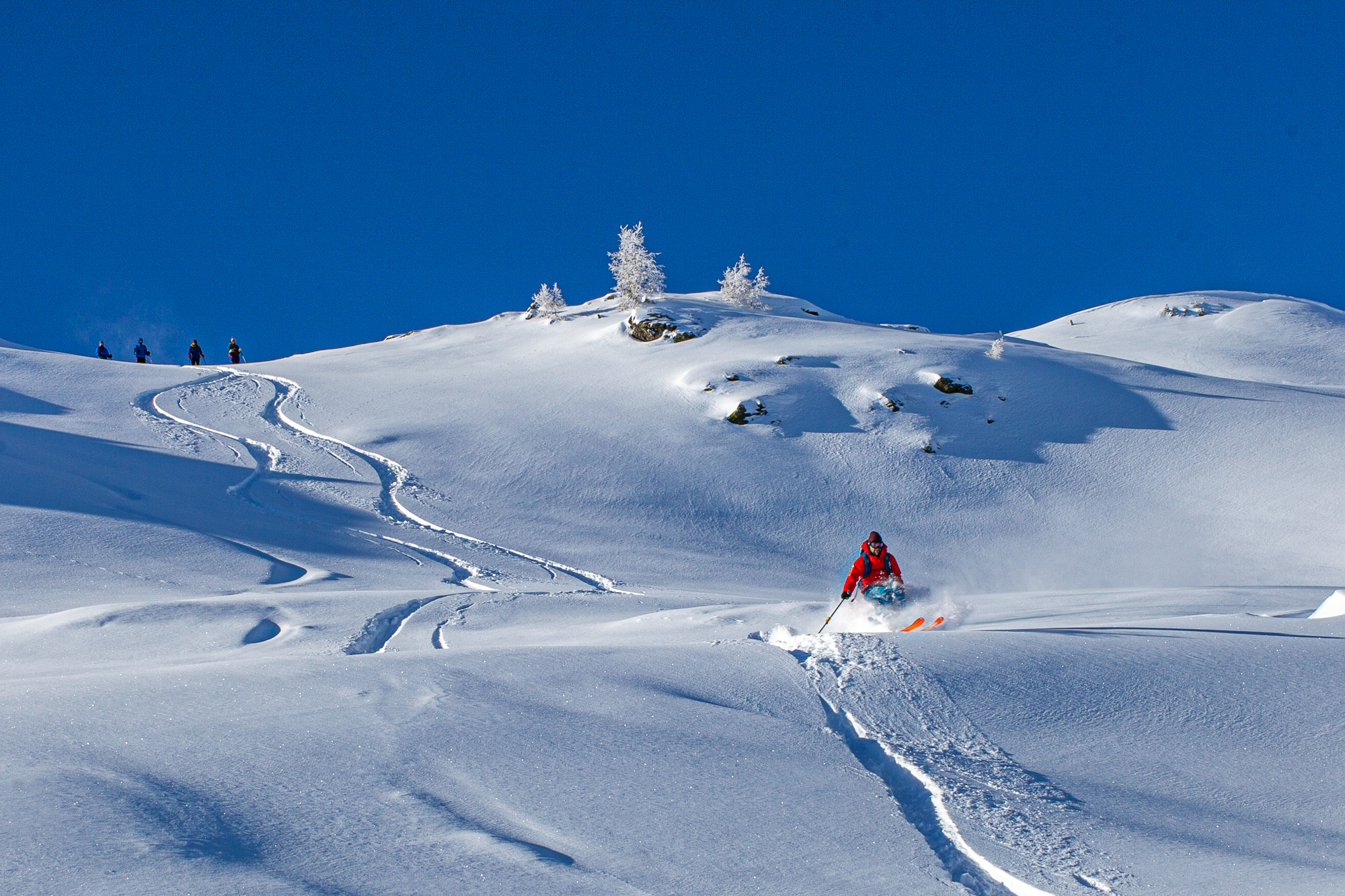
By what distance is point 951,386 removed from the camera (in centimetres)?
2569

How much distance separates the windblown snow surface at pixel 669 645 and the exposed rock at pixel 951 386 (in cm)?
56

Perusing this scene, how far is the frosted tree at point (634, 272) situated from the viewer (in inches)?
1578

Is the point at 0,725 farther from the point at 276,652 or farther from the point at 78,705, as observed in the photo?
the point at 276,652

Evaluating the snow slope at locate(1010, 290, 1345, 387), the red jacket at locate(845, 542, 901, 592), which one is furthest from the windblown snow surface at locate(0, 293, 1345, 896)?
the snow slope at locate(1010, 290, 1345, 387)

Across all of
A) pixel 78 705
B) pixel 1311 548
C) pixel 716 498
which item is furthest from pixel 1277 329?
pixel 78 705

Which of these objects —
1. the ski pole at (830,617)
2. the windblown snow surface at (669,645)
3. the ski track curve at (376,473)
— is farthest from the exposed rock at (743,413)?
Result: the ski pole at (830,617)

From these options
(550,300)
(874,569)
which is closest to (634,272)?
(550,300)

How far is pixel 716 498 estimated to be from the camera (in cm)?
1941

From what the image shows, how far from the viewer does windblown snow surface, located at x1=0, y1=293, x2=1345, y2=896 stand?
3256mm

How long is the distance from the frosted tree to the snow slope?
26651 millimetres

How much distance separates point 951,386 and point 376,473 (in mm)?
17387

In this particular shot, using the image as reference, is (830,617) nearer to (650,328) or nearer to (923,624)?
(923,624)

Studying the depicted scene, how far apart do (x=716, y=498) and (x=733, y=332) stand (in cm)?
1542

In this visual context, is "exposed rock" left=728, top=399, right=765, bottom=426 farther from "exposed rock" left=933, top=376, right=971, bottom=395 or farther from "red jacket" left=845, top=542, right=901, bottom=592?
"red jacket" left=845, top=542, right=901, bottom=592
